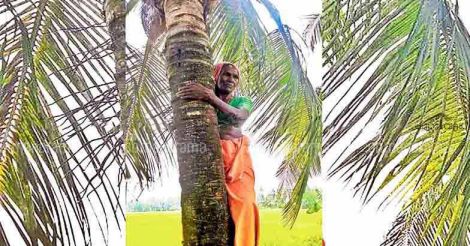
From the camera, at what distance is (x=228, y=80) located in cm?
301

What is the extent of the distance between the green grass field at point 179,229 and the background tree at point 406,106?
9.6 inches

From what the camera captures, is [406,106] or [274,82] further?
[274,82]

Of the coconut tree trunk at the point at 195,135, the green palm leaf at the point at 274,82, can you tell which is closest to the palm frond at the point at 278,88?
the green palm leaf at the point at 274,82

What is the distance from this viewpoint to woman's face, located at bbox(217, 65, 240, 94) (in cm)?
300

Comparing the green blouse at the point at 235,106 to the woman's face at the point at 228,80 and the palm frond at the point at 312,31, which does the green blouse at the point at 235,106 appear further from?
the palm frond at the point at 312,31

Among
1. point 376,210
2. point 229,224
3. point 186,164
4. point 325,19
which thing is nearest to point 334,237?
point 376,210

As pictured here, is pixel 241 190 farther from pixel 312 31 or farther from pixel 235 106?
pixel 312 31

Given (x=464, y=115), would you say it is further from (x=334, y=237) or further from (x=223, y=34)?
(x=223, y=34)

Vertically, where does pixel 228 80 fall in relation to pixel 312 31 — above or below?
below

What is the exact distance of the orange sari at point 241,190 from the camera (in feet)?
9.70

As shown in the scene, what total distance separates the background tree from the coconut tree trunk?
0.49 m

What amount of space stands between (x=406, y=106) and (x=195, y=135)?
841mm

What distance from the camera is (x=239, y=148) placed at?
300 cm

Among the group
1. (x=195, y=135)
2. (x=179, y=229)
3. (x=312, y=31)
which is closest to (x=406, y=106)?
(x=312, y=31)
